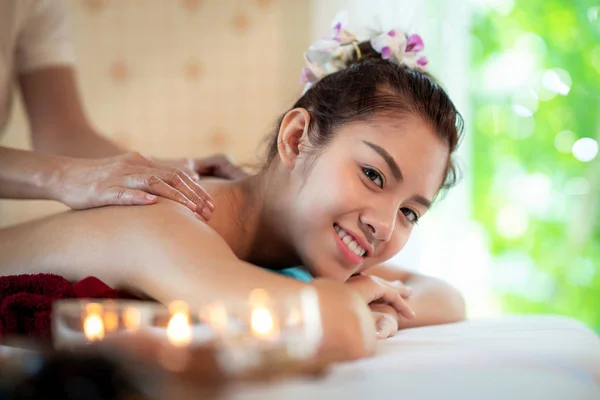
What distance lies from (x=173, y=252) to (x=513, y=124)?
7.56ft

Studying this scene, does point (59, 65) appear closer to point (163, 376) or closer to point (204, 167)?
point (204, 167)

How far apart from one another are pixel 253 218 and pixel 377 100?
14.2 inches

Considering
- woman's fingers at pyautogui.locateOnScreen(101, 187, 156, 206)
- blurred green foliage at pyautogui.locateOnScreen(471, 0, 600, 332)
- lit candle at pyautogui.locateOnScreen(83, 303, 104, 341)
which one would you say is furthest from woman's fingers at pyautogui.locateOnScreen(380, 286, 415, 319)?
blurred green foliage at pyautogui.locateOnScreen(471, 0, 600, 332)

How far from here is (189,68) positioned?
2.69 m

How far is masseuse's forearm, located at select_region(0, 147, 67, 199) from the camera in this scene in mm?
1247

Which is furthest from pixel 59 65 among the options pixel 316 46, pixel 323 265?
pixel 323 265

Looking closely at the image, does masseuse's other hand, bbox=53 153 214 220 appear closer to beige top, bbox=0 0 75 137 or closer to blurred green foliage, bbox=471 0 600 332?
beige top, bbox=0 0 75 137

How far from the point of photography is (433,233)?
2508 millimetres

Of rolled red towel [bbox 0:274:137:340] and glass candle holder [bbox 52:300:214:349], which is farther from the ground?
glass candle holder [bbox 52:300:214:349]

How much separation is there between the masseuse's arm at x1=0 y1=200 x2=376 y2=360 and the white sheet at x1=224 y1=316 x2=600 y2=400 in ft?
0.16

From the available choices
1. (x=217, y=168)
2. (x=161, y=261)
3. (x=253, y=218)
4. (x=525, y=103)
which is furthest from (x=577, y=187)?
(x=161, y=261)

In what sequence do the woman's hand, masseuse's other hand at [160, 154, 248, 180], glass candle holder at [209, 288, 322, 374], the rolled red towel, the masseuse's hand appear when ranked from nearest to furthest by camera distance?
glass candle holder at [209, 288, 322, 374] < the woman's hand < the rolled red towel < the masseuse's hand < masseuse's other hand at [160, 154, 248, 180]

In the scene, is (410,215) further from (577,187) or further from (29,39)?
(577,187)

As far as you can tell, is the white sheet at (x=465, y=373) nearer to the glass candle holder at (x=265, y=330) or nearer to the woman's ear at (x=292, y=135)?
the glass candle holder at (x=265, y=330)
